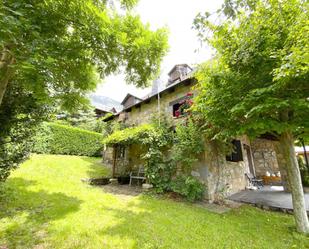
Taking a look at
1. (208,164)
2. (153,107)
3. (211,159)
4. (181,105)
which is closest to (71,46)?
(181,105)

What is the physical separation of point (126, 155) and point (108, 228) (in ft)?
23.6

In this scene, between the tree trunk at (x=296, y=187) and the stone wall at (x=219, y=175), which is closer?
the tree trunk at (x=296, y=187)

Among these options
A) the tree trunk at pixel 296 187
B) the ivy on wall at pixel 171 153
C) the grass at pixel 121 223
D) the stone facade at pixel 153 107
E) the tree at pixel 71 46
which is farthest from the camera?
the stone facade at pixel 153 107

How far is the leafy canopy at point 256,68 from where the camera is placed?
3.54m

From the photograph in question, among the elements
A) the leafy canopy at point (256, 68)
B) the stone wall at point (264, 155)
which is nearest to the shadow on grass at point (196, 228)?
the leafy canopy at point (256, 68)

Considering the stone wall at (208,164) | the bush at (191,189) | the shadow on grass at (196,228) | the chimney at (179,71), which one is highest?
the chimney at (179,71)

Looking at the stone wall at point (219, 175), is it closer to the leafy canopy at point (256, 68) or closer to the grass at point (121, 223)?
the grass at point (121, 223)

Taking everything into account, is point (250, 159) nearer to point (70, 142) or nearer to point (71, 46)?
point (71, 46)

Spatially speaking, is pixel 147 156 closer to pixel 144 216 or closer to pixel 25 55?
pixel 144 216

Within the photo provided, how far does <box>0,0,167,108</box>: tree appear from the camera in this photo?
2.91 m

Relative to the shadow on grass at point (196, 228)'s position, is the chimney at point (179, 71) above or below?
above

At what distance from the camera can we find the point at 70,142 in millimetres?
14359

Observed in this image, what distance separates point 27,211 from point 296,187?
272 inches

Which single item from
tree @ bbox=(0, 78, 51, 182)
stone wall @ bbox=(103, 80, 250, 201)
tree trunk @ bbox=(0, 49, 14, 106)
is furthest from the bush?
tree trunk @ bbox=(0, 49, 14, 106)
